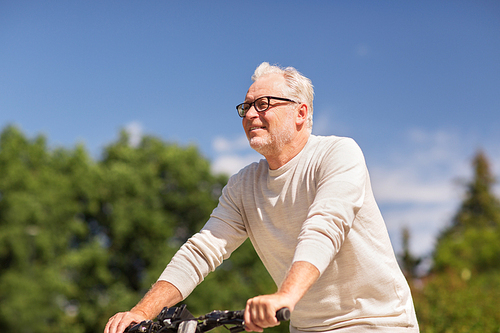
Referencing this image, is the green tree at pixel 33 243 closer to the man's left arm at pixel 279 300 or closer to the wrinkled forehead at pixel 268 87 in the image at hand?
the wrinkled forehead at pixel 268 87

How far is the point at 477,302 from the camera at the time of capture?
9109 mm

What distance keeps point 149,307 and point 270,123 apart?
1.15 m

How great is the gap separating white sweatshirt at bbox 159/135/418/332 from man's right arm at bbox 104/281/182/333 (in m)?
0.05

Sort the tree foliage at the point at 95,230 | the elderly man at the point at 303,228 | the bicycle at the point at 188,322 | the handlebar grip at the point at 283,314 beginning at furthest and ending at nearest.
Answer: the tree foliage at the point at 95,230
the elderly man at the point at 303,228
the bicycle at the point at 188,322
the handlebar grip at the point at 283,314

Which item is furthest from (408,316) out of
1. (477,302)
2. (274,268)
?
(477,302)

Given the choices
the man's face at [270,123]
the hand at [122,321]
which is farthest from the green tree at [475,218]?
the hand at [122,321]

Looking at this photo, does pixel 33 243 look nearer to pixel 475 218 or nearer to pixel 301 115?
pixel 301 115

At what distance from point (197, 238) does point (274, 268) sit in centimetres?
47

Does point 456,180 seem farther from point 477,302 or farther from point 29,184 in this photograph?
point 477,302

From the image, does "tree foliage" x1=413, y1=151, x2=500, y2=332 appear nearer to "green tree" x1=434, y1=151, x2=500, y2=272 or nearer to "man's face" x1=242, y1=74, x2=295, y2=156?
"green tree" x1=434, y1=151, x2=500, y2=272

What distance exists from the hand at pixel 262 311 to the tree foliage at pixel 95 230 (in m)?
21.8

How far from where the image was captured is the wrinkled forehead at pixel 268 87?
282 centimetres

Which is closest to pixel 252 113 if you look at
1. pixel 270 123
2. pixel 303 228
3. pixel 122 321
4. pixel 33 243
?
pixel 270 123

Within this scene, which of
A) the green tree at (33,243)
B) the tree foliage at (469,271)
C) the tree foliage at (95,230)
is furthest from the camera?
the tree foliage at (95,230)
